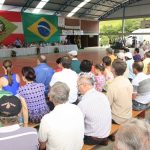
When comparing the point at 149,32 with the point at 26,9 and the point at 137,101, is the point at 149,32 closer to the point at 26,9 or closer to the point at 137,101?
the point at 26,9

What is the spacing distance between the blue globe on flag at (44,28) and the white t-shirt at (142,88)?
58.9 feet

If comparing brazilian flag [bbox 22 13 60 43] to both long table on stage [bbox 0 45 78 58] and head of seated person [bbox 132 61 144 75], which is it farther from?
head of seated person [bbox 132 61 144 75]

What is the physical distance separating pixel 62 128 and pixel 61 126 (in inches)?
0.9

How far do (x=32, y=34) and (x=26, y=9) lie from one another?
9.48 ft

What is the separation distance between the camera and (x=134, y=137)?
1.01 m

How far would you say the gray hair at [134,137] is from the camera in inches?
39.7

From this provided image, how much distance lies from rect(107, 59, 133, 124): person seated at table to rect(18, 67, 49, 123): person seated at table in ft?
2.92

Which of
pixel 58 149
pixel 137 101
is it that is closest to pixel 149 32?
pixel 137 101

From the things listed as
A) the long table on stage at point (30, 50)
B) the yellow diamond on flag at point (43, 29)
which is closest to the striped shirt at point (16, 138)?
the long table on stage at point (30, 50)

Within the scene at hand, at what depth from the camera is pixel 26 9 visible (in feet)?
71.8

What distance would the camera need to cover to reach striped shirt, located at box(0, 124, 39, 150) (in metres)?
1.68

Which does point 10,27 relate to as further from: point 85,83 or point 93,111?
point 93,111

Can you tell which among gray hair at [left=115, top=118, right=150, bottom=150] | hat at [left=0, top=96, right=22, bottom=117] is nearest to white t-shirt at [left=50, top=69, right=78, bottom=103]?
hat at [left=0, top=96, right=22, bottom=117]

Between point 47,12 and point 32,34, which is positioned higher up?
point 47,12
